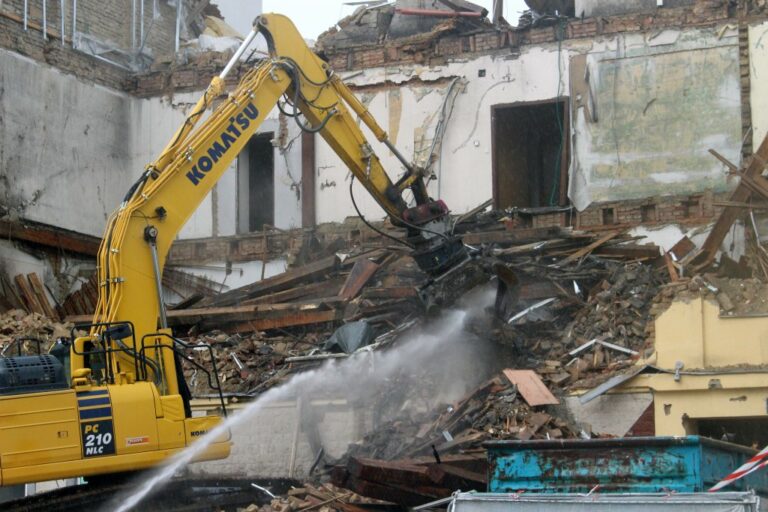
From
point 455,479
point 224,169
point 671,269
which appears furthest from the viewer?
point 671,269

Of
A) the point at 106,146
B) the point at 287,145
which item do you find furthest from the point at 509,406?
the point at 106,146

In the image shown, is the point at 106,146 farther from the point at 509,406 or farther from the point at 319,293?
the point at 509,406

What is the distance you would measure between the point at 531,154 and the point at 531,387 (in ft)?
28.5

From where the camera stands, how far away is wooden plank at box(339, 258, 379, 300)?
762 inches

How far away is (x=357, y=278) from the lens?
64.3 feet

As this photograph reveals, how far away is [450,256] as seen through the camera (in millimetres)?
15445

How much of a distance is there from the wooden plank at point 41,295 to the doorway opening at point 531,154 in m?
8.10

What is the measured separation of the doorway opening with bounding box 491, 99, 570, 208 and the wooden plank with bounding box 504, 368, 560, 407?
20.8 ft

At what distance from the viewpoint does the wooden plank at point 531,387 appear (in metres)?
15.4

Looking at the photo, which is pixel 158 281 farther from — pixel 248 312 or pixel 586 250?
pixel 586 250

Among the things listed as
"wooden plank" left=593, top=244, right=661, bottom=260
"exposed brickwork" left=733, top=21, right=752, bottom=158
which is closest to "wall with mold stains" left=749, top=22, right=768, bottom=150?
"exposed brickwork" left=733, top=21, right=752, bottom=158

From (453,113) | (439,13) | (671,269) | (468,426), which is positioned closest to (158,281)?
(468,426)

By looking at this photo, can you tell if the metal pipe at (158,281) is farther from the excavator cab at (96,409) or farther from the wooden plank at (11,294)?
the wooden plank at (11,294)

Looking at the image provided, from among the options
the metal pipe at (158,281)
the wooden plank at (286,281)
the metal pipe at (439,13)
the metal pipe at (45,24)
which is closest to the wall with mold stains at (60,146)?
the metal pipe at (45,24)
